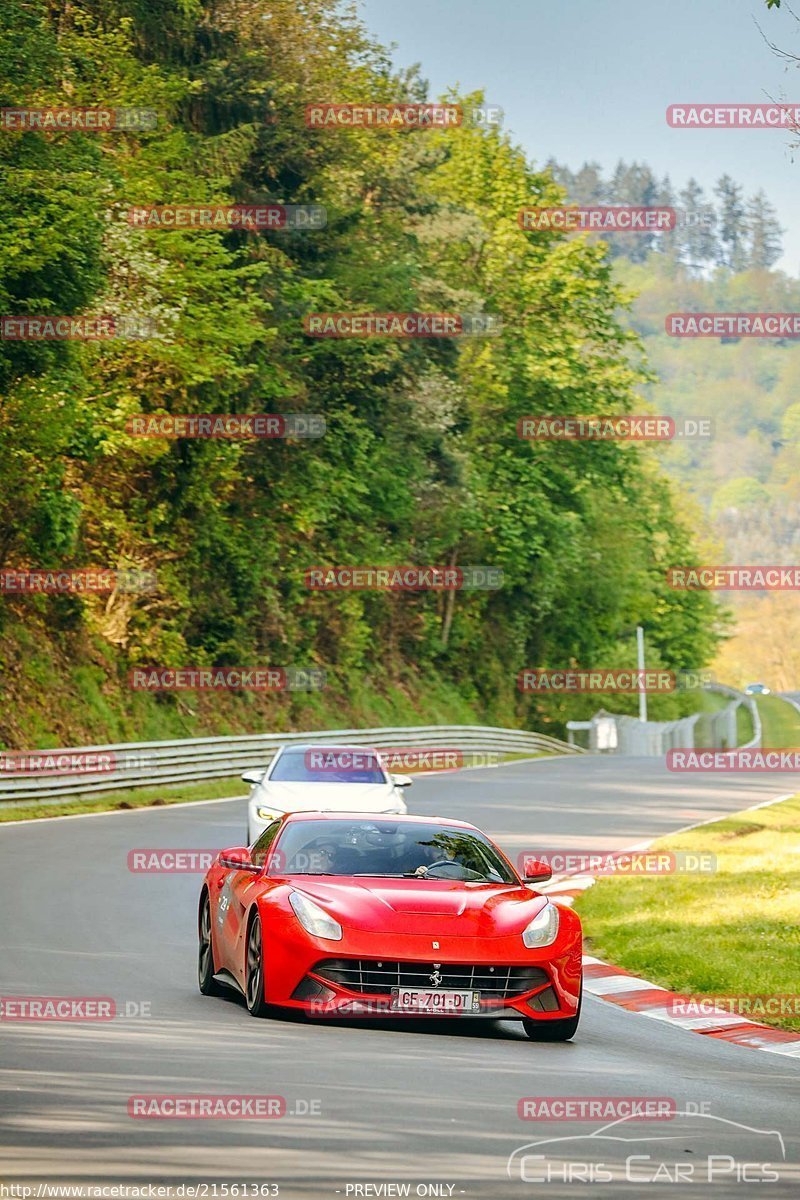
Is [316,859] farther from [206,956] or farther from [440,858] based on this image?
[206,956]

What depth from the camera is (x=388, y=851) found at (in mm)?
11539

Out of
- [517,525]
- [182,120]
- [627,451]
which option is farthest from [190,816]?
[627,451]

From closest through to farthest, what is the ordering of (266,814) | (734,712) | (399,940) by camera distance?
(399,940)
(266,814)
(734,712)

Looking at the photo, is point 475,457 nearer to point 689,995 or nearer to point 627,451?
point 627,451

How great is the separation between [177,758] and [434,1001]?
26022 millimetres

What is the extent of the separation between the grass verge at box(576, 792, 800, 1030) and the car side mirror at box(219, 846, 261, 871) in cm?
345

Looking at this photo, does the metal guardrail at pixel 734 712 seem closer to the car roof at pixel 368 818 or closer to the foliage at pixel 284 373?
the foliage at pixel 284 373

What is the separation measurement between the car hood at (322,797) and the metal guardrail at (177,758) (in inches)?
352

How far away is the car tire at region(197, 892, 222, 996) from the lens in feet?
39.2

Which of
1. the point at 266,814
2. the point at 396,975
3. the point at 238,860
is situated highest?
the point at 238,860

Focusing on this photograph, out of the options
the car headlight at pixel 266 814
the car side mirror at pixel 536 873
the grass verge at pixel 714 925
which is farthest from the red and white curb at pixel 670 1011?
the car headlight at pixel 266 814

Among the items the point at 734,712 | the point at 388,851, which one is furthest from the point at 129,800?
the point at 734,712

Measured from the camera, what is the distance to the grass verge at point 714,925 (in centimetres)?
1352

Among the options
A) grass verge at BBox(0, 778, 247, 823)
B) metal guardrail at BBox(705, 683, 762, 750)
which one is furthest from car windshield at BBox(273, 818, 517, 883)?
metal guardrail at BBox(705, 683, 762, 750)
